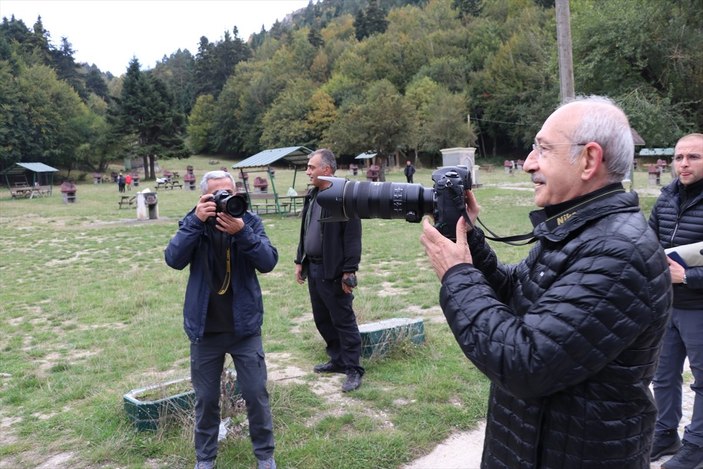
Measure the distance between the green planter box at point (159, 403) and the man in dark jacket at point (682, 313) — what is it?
297cm

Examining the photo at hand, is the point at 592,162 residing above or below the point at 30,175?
below

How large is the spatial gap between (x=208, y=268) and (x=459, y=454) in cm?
202

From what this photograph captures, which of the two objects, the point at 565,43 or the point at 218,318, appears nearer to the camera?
the point at 218,318

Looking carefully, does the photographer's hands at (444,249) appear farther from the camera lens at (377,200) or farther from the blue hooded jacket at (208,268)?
the blue hooded jacket at (208,268)

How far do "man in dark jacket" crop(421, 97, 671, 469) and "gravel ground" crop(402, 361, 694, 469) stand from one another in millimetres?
1863

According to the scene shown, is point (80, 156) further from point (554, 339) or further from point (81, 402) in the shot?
point (554, 339)

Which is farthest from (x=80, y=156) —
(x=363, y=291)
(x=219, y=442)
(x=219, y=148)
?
(x=219, y=442)

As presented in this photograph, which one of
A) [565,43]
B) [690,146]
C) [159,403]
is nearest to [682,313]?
[690,146]

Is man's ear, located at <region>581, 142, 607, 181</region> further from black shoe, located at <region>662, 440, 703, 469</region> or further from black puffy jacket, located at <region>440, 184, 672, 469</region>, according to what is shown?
black shoe, located at <region>662, 440, 703, 469</region>

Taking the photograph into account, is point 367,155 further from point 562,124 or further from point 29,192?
point 562,124

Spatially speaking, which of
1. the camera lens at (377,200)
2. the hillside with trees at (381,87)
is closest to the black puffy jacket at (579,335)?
the camera lens at (377,200)

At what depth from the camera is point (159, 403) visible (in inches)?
153

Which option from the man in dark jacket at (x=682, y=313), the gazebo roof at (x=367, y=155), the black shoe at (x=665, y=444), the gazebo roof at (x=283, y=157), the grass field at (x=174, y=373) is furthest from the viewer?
the gazebo roof at (x=367, y=155)

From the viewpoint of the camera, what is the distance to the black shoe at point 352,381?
15.0 feet
